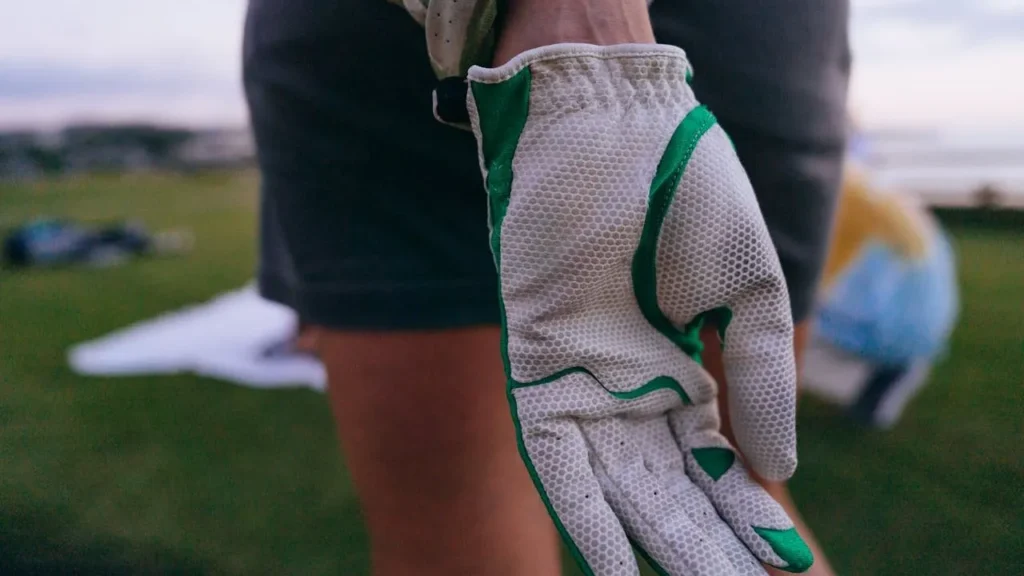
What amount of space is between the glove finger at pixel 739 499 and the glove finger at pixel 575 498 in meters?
0.11

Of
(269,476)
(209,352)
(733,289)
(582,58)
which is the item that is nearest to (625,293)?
(733,289)

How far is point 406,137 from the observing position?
736 millimetres

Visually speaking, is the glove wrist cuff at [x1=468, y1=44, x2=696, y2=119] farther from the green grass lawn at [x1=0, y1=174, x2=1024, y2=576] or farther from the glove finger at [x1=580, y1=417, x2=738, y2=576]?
the green grass lawn at [x1=0, y1=174, x2=1024, y2=576]

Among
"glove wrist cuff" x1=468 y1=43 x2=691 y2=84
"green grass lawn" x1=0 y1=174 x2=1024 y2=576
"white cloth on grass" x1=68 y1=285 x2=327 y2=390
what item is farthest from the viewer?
"white cloth on grass" x1=68 y1=285 x2=327 y2=390

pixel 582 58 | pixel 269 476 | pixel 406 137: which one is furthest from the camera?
pixel 269 476

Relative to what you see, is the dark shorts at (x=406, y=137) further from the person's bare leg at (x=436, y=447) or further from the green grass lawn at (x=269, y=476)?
the green grass lawn at (x=269, y=476)

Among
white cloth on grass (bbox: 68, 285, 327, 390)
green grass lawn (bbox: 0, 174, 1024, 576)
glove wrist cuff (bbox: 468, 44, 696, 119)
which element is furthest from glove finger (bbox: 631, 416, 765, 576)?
white cloth on grass (bbox: 68, 285, 327, 390)

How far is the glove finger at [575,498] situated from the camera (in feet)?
1.93

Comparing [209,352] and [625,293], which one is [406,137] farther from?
[209,352]

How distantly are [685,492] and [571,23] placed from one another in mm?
395

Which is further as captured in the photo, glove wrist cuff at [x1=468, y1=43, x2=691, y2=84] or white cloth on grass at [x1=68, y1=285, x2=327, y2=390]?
white cloth on grass at [x1=68, y1=285, x2=327, y2=390]

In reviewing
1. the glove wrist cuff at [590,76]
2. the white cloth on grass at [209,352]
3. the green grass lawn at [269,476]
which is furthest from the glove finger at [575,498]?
the white cloth on grass at [209,352]

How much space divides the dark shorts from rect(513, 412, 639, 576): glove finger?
0.19 metres

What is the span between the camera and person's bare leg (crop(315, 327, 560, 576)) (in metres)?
0.75
